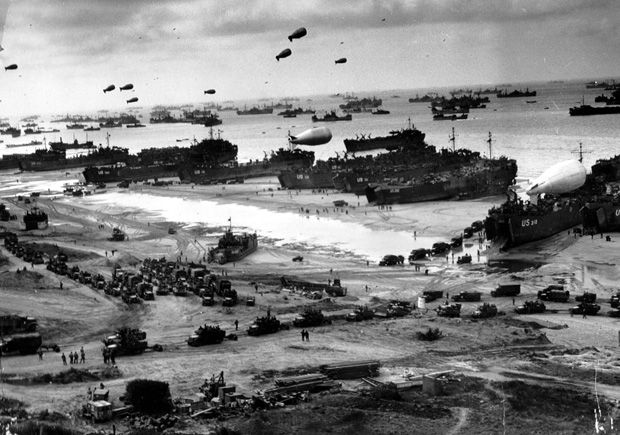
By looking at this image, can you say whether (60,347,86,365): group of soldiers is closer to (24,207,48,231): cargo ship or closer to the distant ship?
(24,207,48,231): cargo ship

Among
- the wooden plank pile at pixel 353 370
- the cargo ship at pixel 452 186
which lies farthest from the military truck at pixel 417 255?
the cargo ship at pixel 452 186

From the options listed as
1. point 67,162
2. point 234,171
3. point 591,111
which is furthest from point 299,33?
point 591,111

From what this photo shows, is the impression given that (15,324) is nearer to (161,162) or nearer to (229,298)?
(229,298)

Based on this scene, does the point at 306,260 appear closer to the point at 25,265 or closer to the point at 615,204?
the point at 25,265

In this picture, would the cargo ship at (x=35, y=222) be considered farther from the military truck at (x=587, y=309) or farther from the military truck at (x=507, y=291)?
the military truck at (x=587, y=309)

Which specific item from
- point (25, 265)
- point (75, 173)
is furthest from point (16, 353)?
point (75, 173)


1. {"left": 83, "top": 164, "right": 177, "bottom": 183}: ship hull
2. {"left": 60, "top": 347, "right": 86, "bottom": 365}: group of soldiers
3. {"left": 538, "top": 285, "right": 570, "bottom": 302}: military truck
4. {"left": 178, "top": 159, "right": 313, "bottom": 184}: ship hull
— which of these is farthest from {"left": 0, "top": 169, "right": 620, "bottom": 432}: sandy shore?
{"left": 83, "top": 164, "right": 177, "bottom": 183}: ship hull
